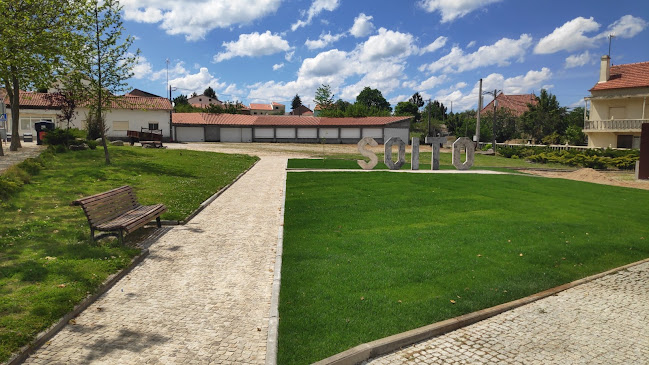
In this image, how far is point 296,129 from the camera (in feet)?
200

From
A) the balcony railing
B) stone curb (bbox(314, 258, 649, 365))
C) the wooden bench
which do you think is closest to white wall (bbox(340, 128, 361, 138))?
the balcony railing

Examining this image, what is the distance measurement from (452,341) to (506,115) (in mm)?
69871

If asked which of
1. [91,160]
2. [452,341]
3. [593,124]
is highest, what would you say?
[593,124]

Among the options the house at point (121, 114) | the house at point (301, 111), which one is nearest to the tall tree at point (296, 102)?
the house at point (301, 111)

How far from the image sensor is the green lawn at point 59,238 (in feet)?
17.1

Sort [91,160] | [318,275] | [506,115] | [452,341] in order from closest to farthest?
1. [452,341]
2. [318,275]
3. [91,160]
4. [506,115]

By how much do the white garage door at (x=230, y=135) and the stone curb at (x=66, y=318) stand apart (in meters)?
53.8

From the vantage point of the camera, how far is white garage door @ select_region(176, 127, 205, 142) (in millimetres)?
57844

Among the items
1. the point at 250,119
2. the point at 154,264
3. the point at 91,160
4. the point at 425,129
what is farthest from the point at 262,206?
the point at 425,129

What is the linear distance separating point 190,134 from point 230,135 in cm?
522

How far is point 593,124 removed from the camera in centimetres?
4172

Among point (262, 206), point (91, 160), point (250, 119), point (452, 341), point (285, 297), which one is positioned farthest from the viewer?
point (250, 119)

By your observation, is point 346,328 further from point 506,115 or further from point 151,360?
point 506,115

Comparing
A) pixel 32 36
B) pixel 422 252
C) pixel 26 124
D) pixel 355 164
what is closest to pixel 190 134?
pixel 26 124
